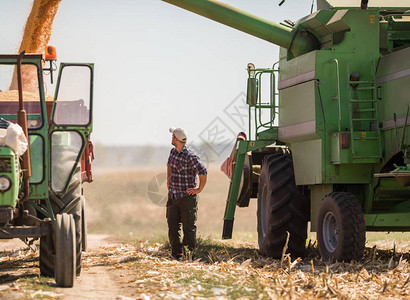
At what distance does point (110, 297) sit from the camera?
895 cm

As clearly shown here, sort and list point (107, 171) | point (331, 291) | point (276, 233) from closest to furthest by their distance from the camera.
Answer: point (331, 291) → point (276, 233) → point (107, 171)

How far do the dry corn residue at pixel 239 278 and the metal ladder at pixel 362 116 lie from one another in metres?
1.58

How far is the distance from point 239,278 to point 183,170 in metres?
3.30

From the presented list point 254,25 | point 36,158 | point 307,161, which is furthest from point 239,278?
point 254,25

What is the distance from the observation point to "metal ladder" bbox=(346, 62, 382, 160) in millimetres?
11938

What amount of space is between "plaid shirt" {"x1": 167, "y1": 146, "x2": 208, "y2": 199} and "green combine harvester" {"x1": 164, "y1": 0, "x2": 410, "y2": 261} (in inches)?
49.7

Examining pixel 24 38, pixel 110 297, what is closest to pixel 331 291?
pixel 110 297

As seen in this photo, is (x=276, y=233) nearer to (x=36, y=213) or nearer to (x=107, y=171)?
(x=36, y=213)

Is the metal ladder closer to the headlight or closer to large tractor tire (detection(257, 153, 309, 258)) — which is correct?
large tractor tire (detection(257, 153, 309, 258))

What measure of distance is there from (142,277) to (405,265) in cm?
352

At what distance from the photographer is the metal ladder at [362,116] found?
11.9m

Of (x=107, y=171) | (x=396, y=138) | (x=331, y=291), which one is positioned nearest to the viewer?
(x=331, y=291)

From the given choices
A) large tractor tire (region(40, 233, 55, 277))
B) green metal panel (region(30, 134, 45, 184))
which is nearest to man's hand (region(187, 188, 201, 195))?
large tractor tire (region(40, 233, 55, 277))

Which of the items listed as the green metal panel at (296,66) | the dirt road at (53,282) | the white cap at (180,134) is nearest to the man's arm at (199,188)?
the white cap at (180,134)
